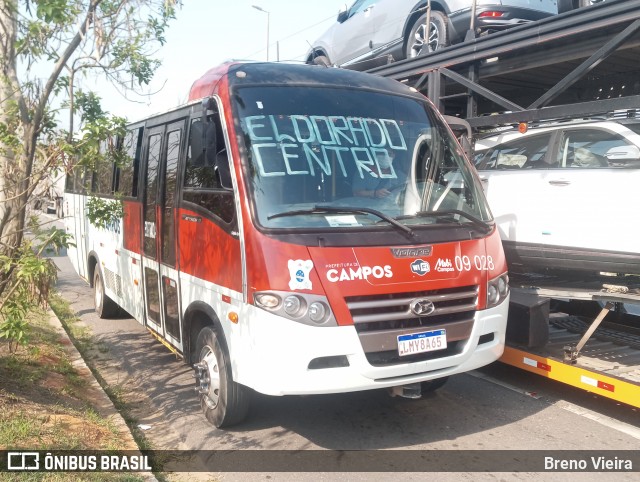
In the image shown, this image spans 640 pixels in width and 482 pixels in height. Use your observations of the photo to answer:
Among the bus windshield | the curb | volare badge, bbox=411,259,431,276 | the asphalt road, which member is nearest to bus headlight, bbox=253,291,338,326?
the bus windshield

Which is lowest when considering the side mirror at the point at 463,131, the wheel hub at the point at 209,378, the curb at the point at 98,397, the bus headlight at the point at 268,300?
the curb at the point at 98,397

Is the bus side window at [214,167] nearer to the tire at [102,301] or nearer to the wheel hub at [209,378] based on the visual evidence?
the wheel hub at [209,378]

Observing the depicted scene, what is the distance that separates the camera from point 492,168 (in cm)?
695

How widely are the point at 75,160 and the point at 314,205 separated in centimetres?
182

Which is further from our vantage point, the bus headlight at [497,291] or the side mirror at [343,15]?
the side mirror at [343,15]

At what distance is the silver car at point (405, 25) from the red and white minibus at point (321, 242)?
2.93 meters

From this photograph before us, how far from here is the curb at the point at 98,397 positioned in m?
4.69

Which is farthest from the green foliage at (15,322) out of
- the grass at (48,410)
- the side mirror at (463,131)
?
the side mirror at (463,131)

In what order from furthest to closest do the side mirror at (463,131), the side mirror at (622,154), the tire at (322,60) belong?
1. the tire at (322,60)
2. the side mirror at (463,131)
3. the side mirror at (622,154)

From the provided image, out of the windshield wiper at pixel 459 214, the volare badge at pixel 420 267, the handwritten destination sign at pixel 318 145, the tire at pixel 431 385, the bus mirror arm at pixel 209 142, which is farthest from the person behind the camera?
the tire at pixel 431 385

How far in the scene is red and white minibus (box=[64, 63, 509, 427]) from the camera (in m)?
4.19

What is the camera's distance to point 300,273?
418 centimetres

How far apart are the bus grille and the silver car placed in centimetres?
446

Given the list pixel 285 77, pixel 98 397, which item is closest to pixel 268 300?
pixel 285 77
